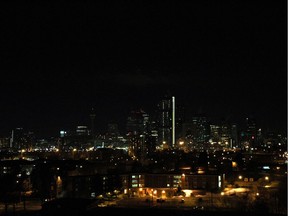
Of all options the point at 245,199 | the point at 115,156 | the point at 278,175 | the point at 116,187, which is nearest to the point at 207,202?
the point at 245,199

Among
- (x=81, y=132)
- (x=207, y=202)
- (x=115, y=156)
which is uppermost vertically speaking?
(x=81, y=132)

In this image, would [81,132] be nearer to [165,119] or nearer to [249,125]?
[165,119]

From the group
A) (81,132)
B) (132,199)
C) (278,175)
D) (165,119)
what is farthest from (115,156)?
(81,132)

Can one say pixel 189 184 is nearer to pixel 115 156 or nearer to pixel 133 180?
pixel 133 180

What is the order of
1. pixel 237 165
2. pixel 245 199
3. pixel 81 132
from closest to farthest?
pixel 245 199 → pixel 237 165 → pixel 81 132

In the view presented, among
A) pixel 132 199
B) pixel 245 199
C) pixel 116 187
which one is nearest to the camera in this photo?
pixel 245 199

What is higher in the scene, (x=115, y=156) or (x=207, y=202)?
(x=115, y=156)

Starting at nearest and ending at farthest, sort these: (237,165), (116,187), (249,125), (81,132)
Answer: (116,187)
(237,165)
(249,125)
(81,132)

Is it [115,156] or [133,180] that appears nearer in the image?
[133,180]

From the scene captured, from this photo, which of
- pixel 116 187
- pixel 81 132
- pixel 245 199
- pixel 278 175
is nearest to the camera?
pixel 245 199
